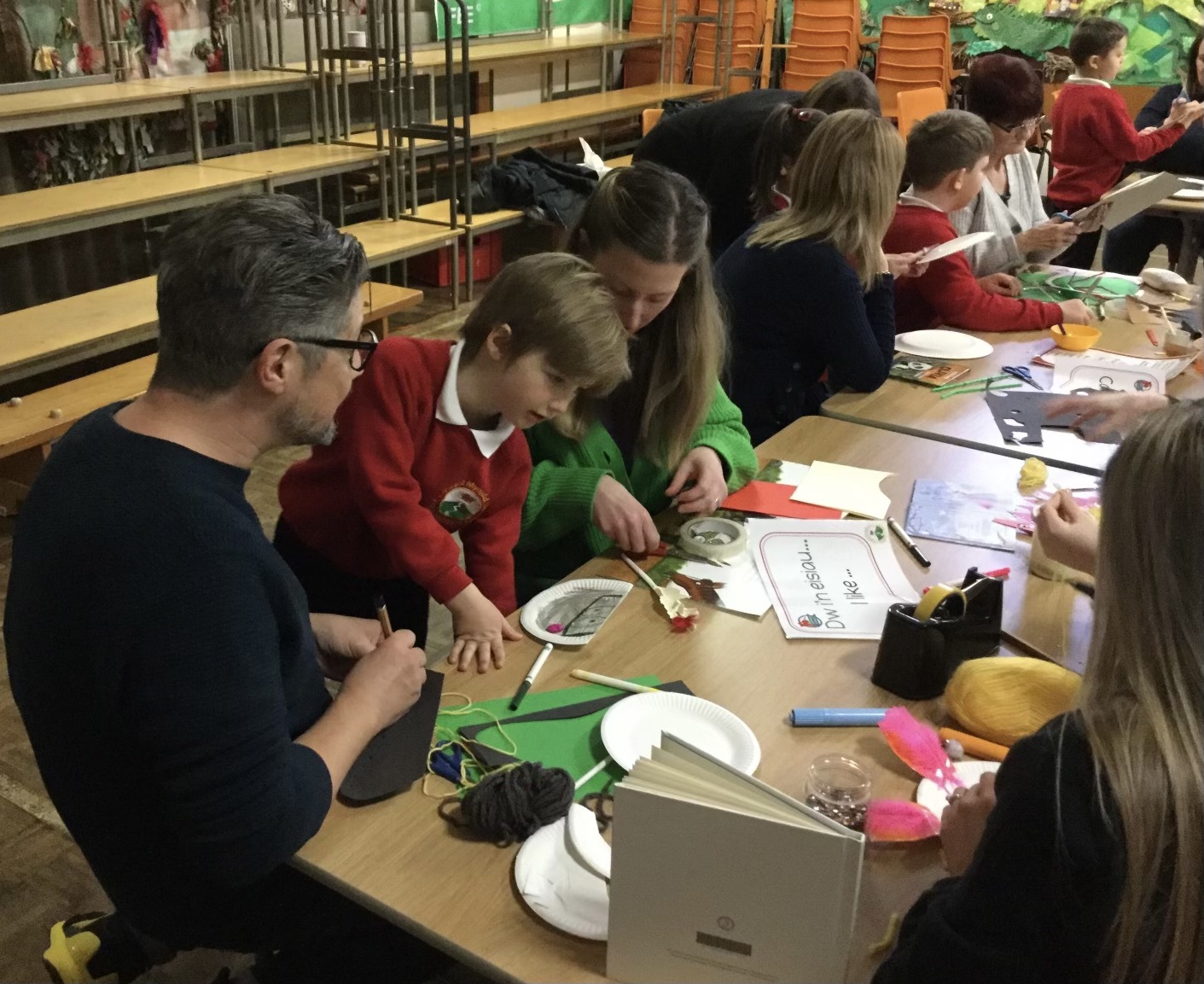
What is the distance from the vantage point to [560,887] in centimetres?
101

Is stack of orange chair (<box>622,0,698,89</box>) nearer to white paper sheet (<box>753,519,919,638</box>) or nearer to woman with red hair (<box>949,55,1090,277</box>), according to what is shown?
woman with red hair (<box>949,55,1090,277</box>)

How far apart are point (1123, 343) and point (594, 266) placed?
5.30ft

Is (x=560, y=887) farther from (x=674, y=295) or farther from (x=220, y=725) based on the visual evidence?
(x=674, y=295)

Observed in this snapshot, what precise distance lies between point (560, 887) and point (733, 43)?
8.14m

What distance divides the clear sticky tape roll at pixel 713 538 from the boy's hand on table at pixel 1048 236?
2.10 metres

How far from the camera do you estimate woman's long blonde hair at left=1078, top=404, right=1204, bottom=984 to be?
2.43 ft

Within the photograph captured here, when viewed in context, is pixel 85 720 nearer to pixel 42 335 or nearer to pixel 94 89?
pixel 42 335

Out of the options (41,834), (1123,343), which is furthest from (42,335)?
(1123,343)

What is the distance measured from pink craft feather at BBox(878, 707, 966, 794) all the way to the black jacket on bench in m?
0.61

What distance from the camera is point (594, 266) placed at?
1.80m

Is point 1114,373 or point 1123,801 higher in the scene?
point 1123,801

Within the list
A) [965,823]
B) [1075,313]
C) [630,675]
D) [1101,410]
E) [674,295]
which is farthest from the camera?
[1075,313]

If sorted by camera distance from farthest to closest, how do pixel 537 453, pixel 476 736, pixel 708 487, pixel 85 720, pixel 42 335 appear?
pixel 42 335 < pixel 537 453 < pixel 708 487 < pixel 476 736 < pixel 85 720

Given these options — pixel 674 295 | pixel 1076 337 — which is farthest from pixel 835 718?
pixel 1076 337
